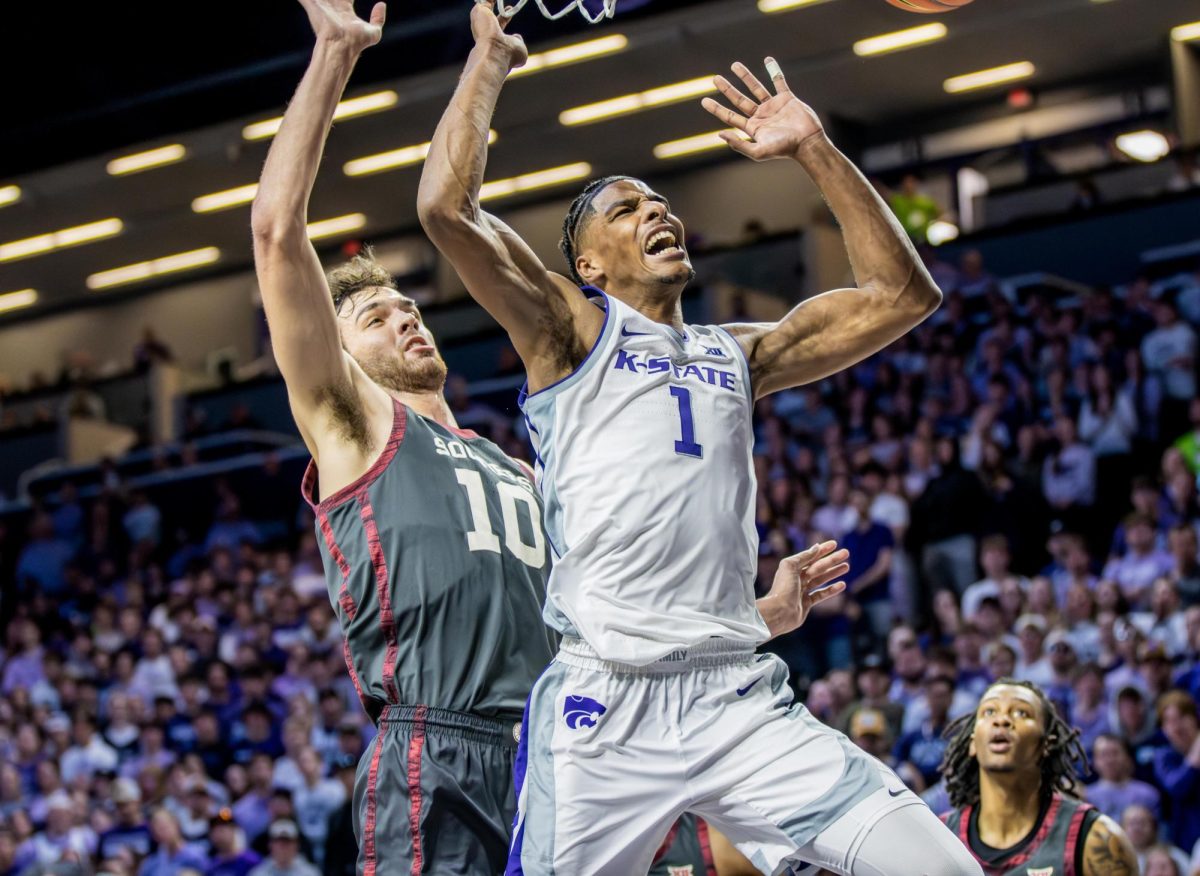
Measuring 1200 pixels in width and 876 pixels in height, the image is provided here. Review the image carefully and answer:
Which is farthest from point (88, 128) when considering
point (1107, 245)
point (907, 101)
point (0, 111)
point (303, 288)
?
point (303, 288)

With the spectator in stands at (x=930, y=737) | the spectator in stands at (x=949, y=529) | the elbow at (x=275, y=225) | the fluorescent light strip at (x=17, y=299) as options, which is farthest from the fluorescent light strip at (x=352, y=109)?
the elbow at (x=275, y=225)

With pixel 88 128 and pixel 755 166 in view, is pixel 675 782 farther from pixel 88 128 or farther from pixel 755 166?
pixel 755 166

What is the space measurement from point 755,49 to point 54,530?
9547 mm

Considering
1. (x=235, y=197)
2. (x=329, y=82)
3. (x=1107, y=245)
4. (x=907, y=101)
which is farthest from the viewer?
(x=235, y=197)

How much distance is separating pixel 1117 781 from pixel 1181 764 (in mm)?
394

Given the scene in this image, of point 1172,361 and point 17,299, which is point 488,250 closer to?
point 1172,361

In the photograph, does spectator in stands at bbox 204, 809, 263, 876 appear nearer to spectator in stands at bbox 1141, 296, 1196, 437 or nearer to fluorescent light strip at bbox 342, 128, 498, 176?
spectator in stands at bbox 1141, 296, 1196, 437

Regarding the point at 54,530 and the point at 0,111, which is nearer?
the point at 54,530

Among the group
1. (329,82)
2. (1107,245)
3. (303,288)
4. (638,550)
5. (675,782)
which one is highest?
(1107,245)

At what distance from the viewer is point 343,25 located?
4.39m

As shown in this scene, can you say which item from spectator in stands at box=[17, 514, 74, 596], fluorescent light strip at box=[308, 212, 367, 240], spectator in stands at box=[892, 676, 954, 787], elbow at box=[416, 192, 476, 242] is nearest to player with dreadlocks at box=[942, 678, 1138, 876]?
spectator in stands at box=[892, 676, 954, 787]

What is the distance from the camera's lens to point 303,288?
445 cm

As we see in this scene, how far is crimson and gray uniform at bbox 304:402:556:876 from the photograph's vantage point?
14.9 ft

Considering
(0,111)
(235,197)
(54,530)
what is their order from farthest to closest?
(235,197), (0,111), (54,530)
